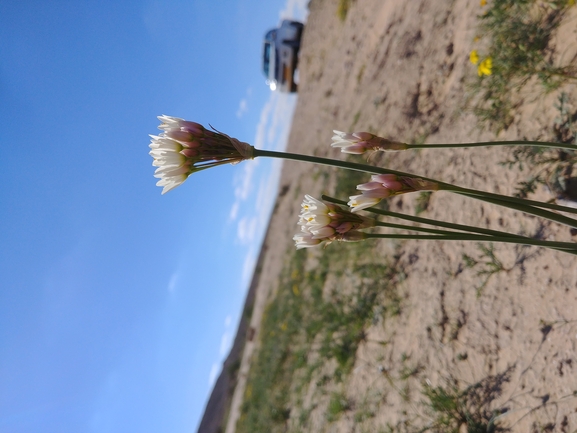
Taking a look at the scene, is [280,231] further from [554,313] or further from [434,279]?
[554,313]

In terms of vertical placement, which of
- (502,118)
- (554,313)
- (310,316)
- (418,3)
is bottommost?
(310,316)

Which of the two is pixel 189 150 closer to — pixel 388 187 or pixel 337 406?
pixel 388 187

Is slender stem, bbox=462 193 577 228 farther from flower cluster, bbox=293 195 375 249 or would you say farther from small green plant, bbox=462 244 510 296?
small green plant, bbox=462 244 510 296

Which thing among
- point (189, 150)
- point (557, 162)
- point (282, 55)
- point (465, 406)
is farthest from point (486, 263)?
point (282, 55)

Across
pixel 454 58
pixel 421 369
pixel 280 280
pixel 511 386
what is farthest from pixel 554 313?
pixel 280 280

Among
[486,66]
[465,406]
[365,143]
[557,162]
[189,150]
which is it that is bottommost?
[465,406]

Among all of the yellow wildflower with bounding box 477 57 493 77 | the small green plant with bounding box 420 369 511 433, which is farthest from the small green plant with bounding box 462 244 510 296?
the yellow wildflower with bounding box 477 57 493 77
